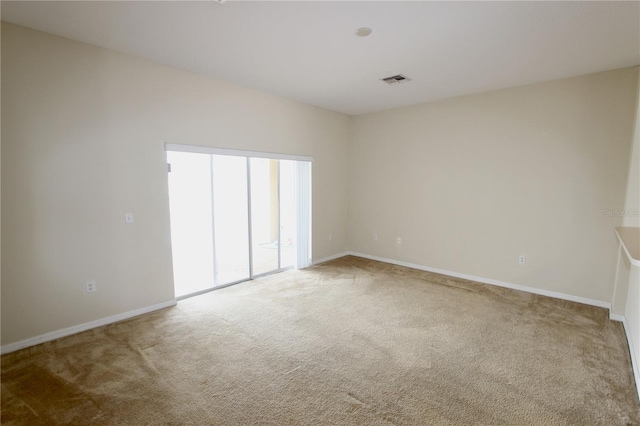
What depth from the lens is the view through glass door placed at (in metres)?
3.94

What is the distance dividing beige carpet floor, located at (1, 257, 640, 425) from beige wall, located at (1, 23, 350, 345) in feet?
1.47

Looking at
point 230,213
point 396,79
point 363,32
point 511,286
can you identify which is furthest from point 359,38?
point 511,286

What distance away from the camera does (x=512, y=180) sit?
411cm

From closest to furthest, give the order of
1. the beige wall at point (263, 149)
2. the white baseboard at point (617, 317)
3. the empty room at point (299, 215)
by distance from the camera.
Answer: the empty room at point (299, 215)
the beige wall at point (263, 149)
the white baseboard at point (617, 317)

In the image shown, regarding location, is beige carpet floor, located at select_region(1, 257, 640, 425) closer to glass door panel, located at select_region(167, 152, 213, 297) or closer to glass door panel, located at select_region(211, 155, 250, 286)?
glass door panel, located at select_region(167, 152, 213, 297)

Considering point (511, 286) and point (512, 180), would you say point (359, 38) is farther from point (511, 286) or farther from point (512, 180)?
point (511, 286)

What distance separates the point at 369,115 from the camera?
222 inches

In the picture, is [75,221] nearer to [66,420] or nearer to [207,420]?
[66,420]

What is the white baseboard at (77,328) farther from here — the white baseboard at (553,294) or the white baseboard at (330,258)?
the white baseboard at (553,294)

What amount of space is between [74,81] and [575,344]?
5.41 metres

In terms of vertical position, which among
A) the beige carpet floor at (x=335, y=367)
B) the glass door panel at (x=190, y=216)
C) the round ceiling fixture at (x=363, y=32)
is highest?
the round ceiling fixture at (x=363, y=32)

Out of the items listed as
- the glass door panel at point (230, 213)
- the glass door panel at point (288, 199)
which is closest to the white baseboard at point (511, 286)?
the glass door panel at point (288, 199)

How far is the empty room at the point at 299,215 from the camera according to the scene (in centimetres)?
217

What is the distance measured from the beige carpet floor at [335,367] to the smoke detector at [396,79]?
285 centimetres
